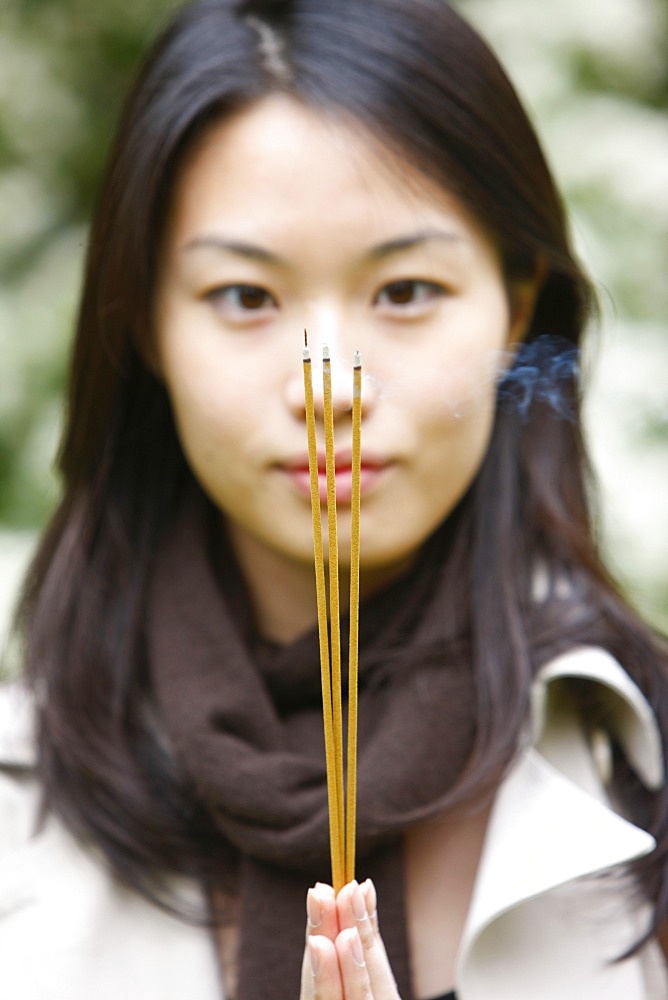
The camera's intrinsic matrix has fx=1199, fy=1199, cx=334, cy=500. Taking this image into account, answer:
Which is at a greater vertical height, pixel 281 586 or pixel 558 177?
pixel 558 177

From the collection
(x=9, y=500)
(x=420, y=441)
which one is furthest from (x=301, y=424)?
(x=9, y=500)

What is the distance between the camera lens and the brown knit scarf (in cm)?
117

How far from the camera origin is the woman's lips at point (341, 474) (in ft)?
3.67

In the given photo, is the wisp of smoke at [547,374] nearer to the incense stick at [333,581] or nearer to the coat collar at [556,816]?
the coat collar at [556,816]

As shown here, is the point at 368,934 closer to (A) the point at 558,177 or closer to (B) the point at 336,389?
(B) the point at 336,389

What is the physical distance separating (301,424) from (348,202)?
0.68 feet

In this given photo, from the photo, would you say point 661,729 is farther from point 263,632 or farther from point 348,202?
point 348,202

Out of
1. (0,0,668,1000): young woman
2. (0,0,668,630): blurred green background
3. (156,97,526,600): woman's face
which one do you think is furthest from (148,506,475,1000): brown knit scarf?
(0,0,668,630): blurred green background

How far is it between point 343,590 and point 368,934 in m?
0.54

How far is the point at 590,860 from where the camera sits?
112cm

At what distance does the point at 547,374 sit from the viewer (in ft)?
4.41

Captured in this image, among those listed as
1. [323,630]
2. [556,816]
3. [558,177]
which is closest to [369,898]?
[323,630]

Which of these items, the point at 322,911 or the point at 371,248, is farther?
the point at 371,248

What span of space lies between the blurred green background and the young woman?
102 centimetres
